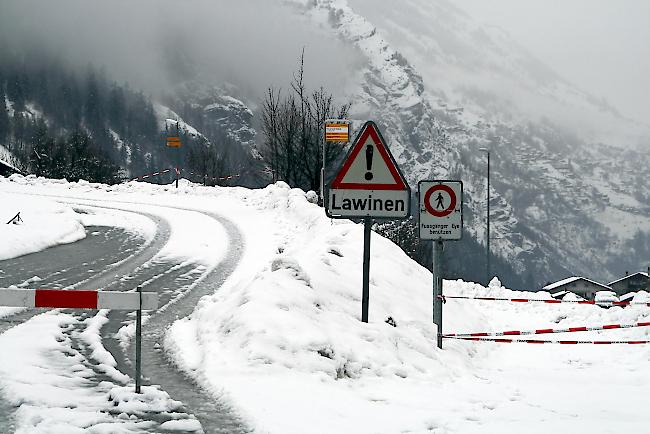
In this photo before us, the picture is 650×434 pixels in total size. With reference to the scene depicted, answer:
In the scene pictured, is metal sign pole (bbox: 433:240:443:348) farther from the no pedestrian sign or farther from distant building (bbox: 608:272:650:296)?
distant building (bbox: 608:272:650:296)

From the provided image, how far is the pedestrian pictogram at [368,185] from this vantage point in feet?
25.2

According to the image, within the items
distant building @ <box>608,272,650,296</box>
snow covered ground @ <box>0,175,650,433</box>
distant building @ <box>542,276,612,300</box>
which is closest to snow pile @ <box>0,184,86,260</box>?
snow covered ground @ <box>0,175,650,433</box>

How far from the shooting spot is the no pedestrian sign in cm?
864

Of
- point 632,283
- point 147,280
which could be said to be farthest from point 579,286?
point 147,280

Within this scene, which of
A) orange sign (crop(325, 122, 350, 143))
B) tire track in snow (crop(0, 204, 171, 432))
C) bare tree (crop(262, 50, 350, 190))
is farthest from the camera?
bare tree (crop(262, 50, 350, 190))

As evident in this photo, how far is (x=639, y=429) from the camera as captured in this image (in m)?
5.34

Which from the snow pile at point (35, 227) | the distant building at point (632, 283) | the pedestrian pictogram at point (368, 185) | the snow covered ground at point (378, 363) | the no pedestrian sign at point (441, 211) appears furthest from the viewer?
the distant building at point (632, 283)

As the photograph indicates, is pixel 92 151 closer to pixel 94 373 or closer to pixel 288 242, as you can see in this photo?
pixel 288 242

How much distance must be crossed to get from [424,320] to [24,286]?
6587mm

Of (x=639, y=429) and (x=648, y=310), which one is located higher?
(x=648, y=310)

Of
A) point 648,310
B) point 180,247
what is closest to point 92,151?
point 180,247

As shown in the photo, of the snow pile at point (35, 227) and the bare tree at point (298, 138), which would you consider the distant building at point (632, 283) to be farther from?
the snow pile at point (35, 227)

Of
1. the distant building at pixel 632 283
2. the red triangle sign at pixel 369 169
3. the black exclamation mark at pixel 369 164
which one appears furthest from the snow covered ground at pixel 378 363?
the distant building at pixel 632 283

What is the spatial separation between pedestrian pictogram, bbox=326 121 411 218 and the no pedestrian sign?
109 cm
